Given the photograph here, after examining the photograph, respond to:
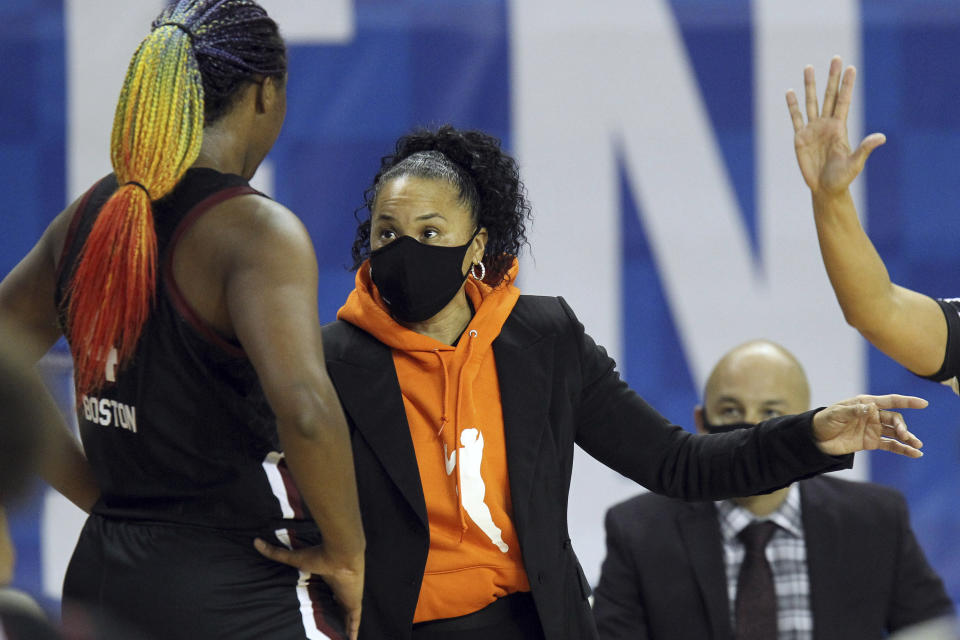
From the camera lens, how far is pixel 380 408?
8.67 ft

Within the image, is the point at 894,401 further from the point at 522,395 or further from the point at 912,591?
the point at 912,591

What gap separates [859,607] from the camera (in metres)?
3.43

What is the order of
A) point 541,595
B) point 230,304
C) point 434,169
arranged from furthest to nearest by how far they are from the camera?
1. point 434,169
2. point 541,595
3. point 230,304

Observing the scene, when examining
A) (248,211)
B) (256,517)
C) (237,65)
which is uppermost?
(237,65)

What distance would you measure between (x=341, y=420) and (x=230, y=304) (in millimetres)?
264

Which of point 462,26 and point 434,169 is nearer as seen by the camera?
point 434,169

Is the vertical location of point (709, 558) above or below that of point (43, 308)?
below

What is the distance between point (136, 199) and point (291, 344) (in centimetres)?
38

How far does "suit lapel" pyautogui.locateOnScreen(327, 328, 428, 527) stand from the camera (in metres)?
2.59

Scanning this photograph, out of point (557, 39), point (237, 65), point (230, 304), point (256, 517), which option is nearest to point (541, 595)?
point (256, 517)

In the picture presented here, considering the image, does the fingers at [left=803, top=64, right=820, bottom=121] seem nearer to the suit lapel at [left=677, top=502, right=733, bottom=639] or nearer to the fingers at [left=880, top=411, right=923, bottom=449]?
the fingers at [left=880, top=411, right=923, bottom=449]

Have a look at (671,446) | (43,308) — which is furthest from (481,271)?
(43,308)

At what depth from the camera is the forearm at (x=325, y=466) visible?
205 cm

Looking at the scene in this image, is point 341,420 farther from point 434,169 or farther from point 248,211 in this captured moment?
point 434,169
